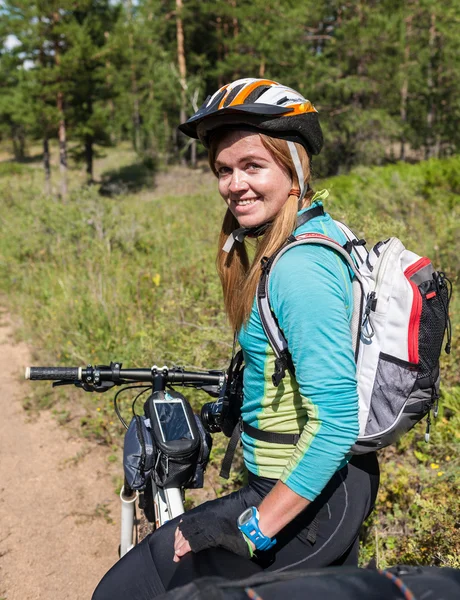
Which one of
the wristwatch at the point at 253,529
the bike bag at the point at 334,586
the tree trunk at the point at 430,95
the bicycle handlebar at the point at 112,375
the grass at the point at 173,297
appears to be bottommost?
the grass at the point at 173,297

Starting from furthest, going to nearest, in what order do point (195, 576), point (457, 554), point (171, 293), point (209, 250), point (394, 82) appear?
point (394, 82)
point (209, 250)
point (171, 293)
point (457, 554)
point (195, 576)

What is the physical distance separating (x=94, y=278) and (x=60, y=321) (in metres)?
0.66

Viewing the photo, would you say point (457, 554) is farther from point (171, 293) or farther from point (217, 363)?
point (171, 293)

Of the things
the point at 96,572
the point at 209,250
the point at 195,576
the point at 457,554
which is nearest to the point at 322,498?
the point at 195,576

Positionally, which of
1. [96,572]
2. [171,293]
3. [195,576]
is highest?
[195,576]

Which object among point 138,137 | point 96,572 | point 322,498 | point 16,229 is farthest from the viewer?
point 138,137

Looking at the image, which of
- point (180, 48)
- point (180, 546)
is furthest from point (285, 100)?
point (180, 48)

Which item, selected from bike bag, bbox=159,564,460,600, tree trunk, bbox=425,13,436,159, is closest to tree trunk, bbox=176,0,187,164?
tree trunk, bbox=425,13,436,159

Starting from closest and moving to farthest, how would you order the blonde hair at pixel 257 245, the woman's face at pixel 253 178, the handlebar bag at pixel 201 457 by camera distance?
the blonde hair at pixel 257 245 < the woman's face at pixel 253 178 < the handlebar bag at pixel 201 457

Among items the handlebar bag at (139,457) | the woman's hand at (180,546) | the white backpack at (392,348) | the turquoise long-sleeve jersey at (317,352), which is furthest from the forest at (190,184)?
the woman's hand at (180,546)

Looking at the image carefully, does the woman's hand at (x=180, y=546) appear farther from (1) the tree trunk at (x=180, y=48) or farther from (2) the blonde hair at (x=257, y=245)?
(1) the tree trunk at (x=180, y=48)

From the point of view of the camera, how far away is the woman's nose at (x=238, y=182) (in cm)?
170

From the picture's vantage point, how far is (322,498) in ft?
5.55

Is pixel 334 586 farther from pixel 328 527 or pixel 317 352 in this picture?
pixel 328 527
